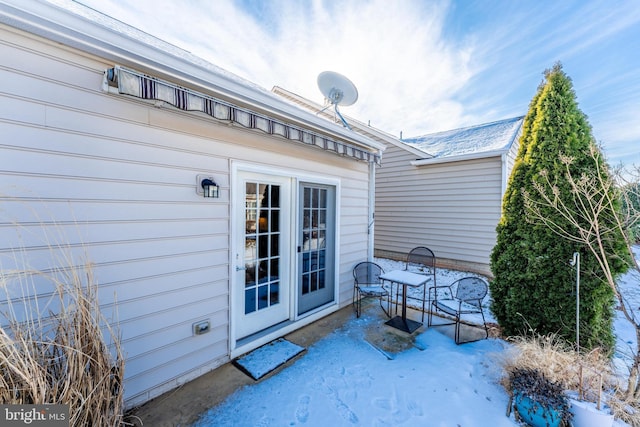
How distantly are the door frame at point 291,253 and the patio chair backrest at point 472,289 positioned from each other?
1.89 meters

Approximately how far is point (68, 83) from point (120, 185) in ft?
2.62

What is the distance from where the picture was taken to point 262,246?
3.28 m

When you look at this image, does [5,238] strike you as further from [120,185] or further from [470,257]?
[470,257]

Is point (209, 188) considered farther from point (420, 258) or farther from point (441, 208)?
point (441, 208)

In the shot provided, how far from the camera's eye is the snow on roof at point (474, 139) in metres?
6.60

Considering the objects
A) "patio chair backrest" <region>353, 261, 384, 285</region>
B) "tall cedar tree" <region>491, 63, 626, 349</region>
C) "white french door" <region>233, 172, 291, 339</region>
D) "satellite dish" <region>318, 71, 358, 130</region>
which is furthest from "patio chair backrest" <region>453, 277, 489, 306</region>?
"satellite dish" <region>318, 71, 358, 130</region>

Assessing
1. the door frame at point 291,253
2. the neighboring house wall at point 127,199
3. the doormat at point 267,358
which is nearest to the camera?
the neighboring house wall at point 127,199

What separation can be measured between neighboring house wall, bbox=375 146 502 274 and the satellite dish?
333 cm

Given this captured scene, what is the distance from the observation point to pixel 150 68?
83.4 inches

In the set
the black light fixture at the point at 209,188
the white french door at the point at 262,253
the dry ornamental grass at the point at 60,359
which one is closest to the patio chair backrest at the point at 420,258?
the white french door at the point at 262,253

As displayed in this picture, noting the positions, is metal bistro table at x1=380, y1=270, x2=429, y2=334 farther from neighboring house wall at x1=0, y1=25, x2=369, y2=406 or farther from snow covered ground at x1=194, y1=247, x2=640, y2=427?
neighboring house wall at x1=0, y1=25, x2=369, y2=406

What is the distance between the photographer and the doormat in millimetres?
2686

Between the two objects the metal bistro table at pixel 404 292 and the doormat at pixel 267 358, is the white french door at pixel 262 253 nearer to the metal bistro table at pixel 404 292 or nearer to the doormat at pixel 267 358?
the doormat at pixel 267 358

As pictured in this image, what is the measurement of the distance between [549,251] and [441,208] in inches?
165
